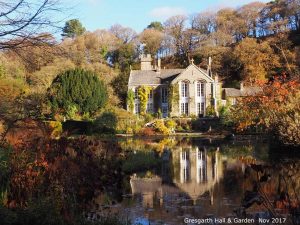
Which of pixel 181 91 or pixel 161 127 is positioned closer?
pixel 161 127

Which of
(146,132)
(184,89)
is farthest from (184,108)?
(146,132)

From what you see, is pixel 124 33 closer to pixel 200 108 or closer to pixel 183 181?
pixel 200 108

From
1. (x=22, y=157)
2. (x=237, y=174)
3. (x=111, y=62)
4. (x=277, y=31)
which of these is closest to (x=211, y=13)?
(x=277, y=31)

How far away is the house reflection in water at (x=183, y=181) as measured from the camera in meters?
10.8

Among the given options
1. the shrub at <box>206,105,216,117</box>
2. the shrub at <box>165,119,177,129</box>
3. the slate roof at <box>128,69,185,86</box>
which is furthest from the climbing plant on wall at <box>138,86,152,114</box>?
the shrub at <box>165,119,177,129</box>

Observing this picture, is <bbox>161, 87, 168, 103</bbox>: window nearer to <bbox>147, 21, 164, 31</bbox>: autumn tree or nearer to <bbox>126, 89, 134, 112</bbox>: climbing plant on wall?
<bbox>126, 89, 134, 112</bbox>: climbing plant on wall

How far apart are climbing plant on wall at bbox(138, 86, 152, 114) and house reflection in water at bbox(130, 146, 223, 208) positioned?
29447 millimetres

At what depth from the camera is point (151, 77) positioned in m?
49.7

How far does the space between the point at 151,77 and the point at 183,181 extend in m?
37.2

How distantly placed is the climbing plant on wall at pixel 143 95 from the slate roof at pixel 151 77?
825 mm

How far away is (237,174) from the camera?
14.0 m

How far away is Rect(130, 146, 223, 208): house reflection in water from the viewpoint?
10.8 m

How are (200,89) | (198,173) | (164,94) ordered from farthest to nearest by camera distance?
(164,94)
(200,89)
(198,173)

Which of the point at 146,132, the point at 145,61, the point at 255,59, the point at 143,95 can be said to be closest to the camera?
the point at 146,132
